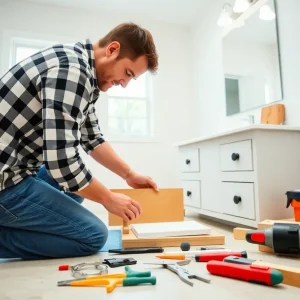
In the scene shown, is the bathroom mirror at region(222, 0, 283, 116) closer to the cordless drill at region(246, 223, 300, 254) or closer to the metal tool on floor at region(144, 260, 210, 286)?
the cordless drill at region(246, 223, 300, 254)

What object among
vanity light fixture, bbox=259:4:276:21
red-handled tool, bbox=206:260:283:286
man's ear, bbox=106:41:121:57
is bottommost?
red-handled tool, bbox=206:260:283:286

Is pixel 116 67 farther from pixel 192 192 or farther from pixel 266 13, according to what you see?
pixel 266 13

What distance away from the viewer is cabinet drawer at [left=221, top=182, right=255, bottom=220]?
1600 millimetres

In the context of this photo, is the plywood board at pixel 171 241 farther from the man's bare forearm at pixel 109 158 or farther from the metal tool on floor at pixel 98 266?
the man's bare forearm at pixel 109 158

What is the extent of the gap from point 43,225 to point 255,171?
109cm

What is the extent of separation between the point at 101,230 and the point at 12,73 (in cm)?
68

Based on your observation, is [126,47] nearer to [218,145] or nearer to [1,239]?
[1,239]

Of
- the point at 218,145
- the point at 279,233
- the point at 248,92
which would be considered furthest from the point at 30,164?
the point at 248,92

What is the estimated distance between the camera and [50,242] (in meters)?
1.13

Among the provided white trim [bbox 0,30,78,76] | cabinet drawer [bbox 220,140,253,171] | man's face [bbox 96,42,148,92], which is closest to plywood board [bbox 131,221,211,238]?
cabinet drawer [bbox 220,140,253,171]

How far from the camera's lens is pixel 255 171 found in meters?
1.57

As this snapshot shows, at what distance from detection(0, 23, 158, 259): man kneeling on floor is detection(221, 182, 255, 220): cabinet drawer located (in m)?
0.78

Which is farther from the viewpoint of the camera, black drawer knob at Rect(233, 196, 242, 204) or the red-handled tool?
black drawer knob at Rect(233, 196, 242, 204)

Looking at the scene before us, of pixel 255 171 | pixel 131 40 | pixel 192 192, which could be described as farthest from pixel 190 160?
pixel 131 40
